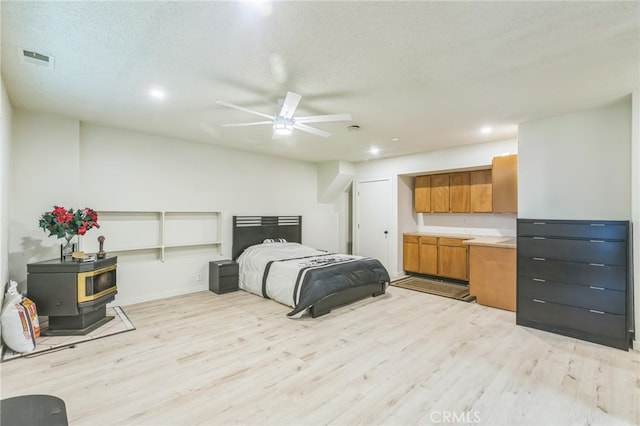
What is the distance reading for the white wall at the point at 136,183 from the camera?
11.7 feet

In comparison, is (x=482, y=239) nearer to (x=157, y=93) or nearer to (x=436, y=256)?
(x=436, y=256)

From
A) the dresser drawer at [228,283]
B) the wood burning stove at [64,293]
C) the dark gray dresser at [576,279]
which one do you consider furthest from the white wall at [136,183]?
the dark gray dresser at [576,279]

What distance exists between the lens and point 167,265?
4.77m

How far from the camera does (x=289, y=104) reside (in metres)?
2.74

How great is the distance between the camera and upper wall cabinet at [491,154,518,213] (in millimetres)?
4402

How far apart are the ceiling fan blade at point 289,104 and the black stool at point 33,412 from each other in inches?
93.7

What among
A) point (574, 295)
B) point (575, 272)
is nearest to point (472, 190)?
point (575, 272)

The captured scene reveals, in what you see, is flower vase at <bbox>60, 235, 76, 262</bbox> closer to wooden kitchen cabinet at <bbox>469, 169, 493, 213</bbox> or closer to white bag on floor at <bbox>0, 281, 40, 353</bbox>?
white bag on floor at <bbox>0, 281, 40, 353</bbox>

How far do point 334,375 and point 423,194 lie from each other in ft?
15.5

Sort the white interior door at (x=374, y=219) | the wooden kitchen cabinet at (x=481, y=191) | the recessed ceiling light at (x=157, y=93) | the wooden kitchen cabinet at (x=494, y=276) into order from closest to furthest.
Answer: the recessed ceiling light at (x=157, y=93) → the wooden kitchen cabinet at (x=494, y=276) → the wooden kitchen cabinet at (x=481, y=191) → the white interior door at (x=374, y=219)

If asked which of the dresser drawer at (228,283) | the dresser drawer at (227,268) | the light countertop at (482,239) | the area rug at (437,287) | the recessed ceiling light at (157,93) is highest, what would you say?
the recessed ceiling light at (157,93)

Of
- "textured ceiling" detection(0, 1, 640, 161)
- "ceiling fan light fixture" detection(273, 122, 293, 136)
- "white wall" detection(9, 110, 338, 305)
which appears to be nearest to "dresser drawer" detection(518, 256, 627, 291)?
"textured ceiling" detection(0, 1, 640, 161)

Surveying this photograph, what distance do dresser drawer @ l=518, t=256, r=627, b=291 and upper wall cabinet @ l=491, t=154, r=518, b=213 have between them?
1.16m

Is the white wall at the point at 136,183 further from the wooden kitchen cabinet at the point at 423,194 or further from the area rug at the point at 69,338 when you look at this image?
the wooden kitchen cabinet at the point at 423,194
